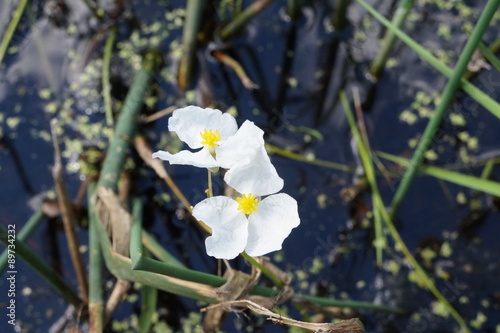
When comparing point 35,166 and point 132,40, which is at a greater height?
point 132,40

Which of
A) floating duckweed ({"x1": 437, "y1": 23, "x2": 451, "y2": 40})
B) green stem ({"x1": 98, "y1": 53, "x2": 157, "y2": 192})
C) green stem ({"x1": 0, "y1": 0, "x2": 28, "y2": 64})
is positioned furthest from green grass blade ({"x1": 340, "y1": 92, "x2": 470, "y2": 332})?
green stem ({"x1": 0, "y1": 0, "x2": 28, "y2": 64})

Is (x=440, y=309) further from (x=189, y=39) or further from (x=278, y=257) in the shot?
(x=189, y=39)

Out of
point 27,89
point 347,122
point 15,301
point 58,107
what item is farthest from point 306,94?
point 15,301

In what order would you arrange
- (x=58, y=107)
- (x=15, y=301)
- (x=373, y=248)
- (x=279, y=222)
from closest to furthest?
1. (x=279, y=222)
2. (x=15, y=301)
3. (x=373, y=248)
4. (x=58, y=107)

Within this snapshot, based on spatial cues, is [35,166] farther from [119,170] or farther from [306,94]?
[306,94]

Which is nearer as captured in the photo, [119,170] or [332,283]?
[119,170]

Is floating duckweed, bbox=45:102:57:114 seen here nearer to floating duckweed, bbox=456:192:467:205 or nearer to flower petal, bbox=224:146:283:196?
flower petal, bbox=224:146:283:196

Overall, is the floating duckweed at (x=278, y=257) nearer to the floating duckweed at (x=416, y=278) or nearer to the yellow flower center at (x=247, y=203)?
the floating duckweed at (x=416, y=278)
